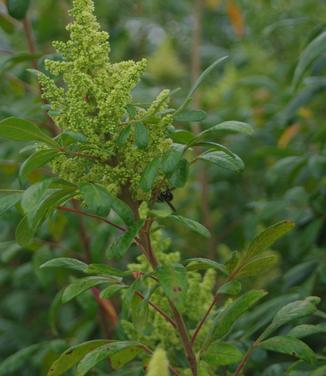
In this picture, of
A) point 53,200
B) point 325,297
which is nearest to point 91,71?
point 53,200

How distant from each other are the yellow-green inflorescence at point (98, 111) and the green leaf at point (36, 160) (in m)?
0.04

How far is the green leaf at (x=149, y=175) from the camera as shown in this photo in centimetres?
113

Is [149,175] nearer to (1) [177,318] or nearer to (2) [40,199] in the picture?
(2) [40,199]

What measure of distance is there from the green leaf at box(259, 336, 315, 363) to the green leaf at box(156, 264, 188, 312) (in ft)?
0.82

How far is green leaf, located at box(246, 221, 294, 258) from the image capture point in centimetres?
125

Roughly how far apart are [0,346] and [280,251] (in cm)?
101

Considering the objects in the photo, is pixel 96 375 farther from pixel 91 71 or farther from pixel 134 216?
pixel 91 71

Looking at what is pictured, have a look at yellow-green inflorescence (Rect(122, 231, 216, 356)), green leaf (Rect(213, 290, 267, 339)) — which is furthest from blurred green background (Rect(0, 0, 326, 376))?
green leaf (Rect(213, 290, 267, 339))

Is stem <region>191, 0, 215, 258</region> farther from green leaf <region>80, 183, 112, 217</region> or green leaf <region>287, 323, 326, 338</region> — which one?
green leaf <region>80, 183, 112, 217</region>

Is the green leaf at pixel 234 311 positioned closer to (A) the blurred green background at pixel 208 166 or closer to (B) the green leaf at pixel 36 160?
(A) the blurred green background at pixel 208 166

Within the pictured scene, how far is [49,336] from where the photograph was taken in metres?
2.67

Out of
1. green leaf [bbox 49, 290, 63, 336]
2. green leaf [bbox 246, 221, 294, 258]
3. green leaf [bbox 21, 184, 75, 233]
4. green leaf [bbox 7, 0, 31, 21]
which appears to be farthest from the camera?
green leaf [bbox 7, 0, 31, 21]

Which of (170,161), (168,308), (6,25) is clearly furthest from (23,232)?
(6,25)

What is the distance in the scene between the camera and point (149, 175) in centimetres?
113
